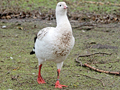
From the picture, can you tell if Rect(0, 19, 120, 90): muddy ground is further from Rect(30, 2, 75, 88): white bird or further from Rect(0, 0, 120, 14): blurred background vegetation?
Rect(0, 0, 120, 14): blurred background vegetation

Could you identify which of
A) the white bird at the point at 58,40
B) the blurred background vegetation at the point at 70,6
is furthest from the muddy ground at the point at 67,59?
the blurred background vegetation at the point at 70,6

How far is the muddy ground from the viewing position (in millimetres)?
5223

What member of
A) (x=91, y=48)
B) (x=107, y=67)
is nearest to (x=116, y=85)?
(x=107, y=67)

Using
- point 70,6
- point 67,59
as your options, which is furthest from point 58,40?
point 70,6

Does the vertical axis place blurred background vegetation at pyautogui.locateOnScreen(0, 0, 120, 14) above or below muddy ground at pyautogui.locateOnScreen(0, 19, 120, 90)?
above

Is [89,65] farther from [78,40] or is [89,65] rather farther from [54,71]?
[78,40]

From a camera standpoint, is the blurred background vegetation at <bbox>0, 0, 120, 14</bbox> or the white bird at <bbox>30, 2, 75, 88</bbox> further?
the blurred background vegetation at <bbox>0, 0, 120, 14</bbox>

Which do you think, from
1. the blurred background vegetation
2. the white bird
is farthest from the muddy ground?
the blurred background vegetation

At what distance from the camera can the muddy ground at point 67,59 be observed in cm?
522

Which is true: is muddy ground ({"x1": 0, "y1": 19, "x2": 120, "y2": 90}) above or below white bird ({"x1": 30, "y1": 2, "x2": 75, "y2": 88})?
below

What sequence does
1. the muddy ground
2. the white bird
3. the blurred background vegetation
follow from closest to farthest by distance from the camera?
the white bird, the muddy ground, the blurred background vegetation

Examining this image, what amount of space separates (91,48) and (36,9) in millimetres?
5208

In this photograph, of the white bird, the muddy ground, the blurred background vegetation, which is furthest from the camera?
the blurred background vegetation

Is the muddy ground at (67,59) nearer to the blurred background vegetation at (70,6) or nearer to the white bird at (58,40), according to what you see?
the white bird at (58,40)
